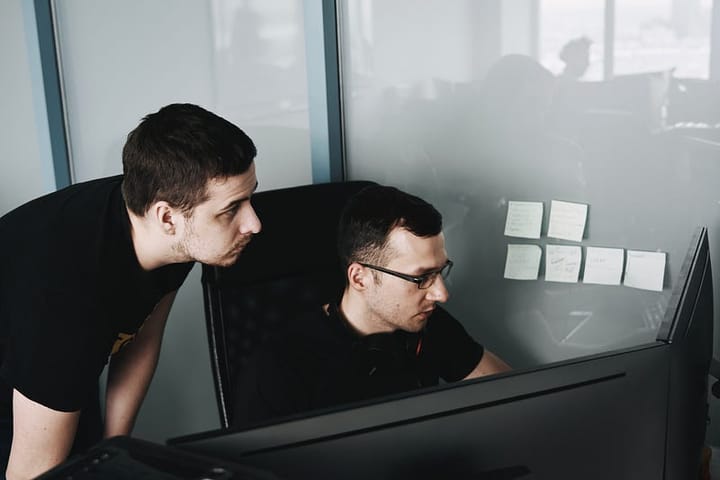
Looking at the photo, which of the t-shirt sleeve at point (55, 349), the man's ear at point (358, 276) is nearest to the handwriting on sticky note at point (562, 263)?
the man's ear at point (358, 276)

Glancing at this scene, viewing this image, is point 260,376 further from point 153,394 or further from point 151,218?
point 153,394

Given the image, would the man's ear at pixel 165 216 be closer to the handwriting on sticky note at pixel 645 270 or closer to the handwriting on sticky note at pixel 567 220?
the handwriting on sticky note at pixel 567 220

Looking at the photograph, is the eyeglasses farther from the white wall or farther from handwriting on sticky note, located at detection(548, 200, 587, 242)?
the white wall

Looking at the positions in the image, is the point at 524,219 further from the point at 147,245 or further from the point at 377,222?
the point at 147,245

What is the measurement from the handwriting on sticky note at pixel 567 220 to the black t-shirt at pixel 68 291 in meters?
0.96

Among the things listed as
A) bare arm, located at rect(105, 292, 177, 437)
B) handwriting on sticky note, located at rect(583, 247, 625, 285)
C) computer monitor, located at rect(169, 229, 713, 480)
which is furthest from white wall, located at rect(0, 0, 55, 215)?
computer monitor, located at rect(169, 229, 713, 480)

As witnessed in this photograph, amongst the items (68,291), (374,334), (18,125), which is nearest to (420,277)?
(374,334)

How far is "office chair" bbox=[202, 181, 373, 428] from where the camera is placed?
1680 millimetres

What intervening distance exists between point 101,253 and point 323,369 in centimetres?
43

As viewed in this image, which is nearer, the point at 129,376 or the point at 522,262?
the point at 129,376

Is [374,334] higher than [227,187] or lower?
lower

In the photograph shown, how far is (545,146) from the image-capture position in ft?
6.29

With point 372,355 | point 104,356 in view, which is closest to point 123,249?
point 104,356

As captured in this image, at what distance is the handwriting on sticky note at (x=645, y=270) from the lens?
184 centimetres
